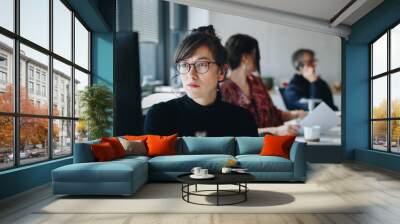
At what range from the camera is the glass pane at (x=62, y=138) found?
6742 millimetres

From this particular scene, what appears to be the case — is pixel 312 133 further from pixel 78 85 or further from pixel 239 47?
pixel 78 85

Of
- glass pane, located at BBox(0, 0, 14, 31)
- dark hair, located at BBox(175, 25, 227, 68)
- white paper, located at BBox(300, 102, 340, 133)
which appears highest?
dark hair, located at BBox(175, 25, 227, 68)

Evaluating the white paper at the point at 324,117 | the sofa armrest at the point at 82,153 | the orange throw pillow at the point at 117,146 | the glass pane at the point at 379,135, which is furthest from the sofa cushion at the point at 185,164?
the glass pane at the point at 379,135

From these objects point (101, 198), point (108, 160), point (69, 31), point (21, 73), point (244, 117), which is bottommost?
point (101, 198)

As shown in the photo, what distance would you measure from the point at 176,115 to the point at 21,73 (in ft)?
13.5

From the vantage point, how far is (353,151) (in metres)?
9.84

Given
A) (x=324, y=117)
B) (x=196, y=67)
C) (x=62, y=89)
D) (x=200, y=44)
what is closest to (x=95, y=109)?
(x=62, y=89)

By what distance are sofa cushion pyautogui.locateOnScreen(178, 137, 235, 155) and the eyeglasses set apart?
2.30 meters

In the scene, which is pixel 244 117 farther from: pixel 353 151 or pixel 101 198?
pixel 101 198

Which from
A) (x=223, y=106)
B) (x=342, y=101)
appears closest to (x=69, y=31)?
(x=223, y=106)

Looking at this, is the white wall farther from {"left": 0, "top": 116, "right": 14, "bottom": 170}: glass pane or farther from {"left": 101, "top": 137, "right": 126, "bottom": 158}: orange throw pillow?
{"left": 0, "top": 116, "right": 14, "bottom": 170}: glass pane

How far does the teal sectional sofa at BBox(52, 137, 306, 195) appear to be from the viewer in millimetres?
5000

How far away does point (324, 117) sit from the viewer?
9.69 meters

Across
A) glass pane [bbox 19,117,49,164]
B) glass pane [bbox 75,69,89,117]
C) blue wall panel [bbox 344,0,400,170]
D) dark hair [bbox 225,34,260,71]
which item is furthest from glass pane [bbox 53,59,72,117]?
blue wall panel [bbox 344,0,400,170]
